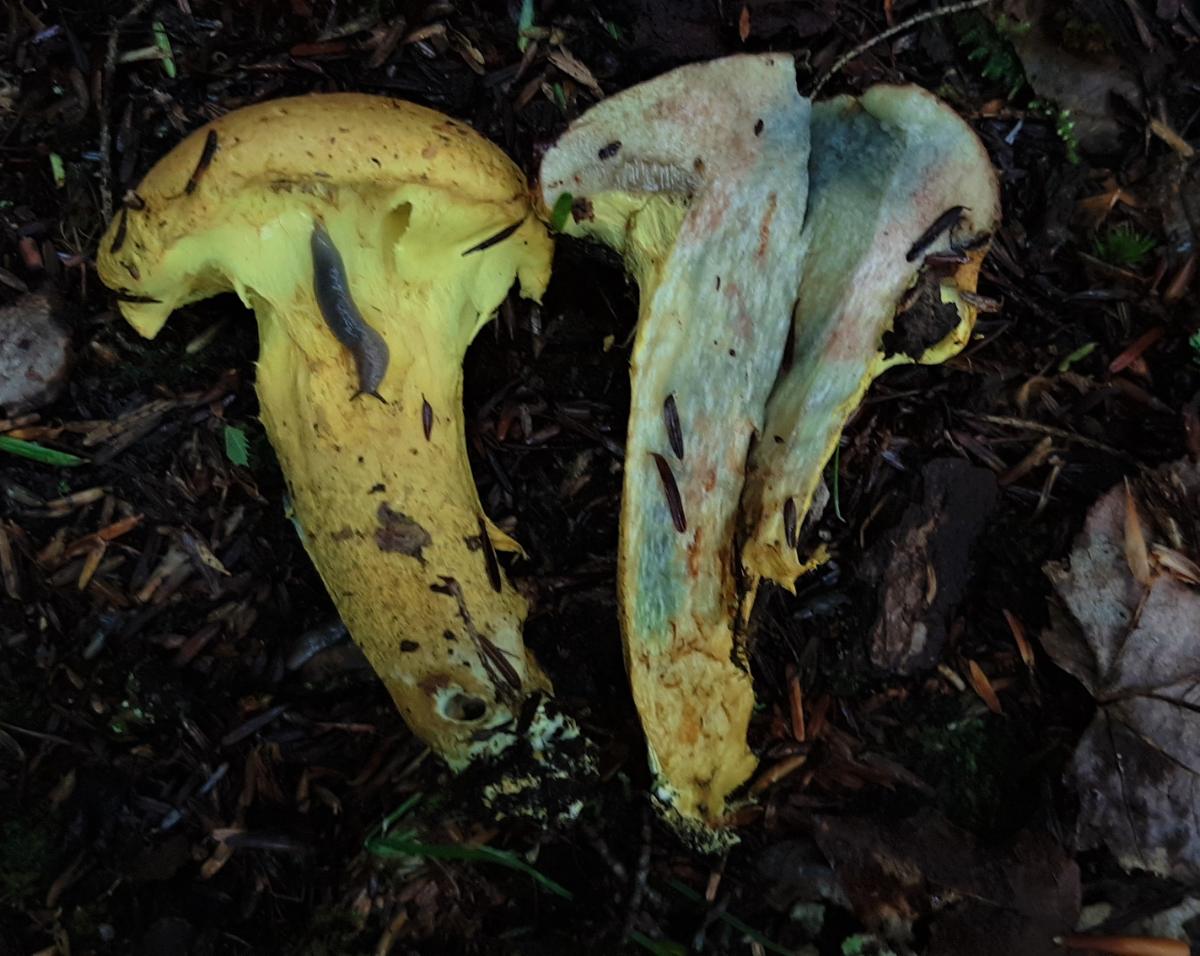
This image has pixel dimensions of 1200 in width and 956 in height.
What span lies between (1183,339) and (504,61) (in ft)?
6.60

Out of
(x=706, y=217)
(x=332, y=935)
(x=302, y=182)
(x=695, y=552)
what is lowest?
(x=332, y=935)

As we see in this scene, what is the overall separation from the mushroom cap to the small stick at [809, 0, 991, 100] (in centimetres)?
87

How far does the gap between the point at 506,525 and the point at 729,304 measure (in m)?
0.87

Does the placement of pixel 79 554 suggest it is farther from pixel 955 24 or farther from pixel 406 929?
pixel 955 24

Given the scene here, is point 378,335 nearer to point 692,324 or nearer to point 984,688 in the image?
point 692,324

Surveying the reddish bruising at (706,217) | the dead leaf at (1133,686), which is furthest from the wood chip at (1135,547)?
the reddish bruising at (706,217)

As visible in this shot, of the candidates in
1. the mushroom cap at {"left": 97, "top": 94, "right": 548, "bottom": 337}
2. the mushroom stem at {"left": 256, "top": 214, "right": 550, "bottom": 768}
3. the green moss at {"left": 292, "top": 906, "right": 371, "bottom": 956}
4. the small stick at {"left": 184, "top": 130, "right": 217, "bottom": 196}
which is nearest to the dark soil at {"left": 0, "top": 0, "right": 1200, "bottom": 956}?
the green moss at {"left": 292, "top": 906, "right": 371, "bottom": 956}

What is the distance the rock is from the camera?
238 centimetres

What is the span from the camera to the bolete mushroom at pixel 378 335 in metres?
1.95

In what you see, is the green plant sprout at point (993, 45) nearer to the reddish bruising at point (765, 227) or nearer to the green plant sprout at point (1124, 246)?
the green plant sprout at point (1124, 246)

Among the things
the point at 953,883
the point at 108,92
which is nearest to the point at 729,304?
the point at 953,883

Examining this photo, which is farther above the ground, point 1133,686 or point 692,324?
point 692,324

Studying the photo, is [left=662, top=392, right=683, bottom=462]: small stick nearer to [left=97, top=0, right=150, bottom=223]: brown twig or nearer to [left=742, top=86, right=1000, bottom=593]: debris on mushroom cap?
[left=742, top=86, right=1000, bottom=593]: debris on mushroom cap

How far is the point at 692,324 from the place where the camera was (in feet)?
6.98
